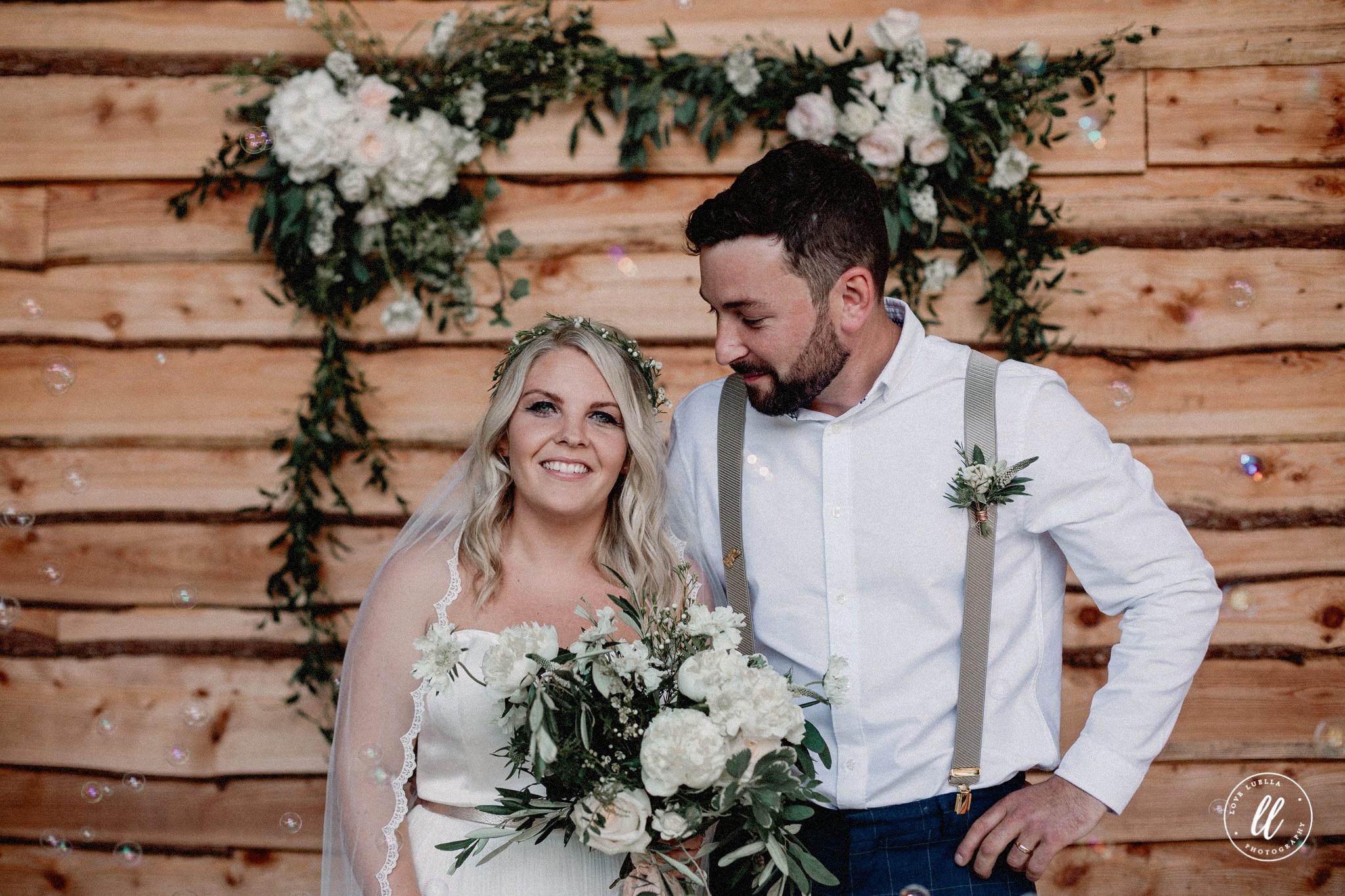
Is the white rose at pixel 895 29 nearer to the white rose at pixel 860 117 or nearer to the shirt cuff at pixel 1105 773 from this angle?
the white rose at pixel 860 117

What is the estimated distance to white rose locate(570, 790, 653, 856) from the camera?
5.29ft

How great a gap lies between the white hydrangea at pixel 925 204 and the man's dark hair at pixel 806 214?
79 cm

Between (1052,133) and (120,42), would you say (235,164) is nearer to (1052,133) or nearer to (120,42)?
(120,42)

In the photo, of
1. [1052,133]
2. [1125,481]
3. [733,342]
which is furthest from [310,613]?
[1052,133]

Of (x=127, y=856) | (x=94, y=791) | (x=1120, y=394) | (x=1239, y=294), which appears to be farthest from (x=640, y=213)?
(x=127, y=856)

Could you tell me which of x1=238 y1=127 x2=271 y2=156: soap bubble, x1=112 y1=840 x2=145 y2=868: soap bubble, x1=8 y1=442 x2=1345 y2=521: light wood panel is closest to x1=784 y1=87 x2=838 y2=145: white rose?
x1=8 y1=442 x2=1345 y2=521: light wood panel

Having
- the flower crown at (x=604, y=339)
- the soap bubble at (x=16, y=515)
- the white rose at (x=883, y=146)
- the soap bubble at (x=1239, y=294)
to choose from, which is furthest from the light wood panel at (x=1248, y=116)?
the soap bubble at (x=16, y=515)

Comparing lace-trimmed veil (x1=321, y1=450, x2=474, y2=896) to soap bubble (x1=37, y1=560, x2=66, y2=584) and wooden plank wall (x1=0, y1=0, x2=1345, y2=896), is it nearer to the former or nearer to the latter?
wooden plank wall (x1=0, y1=0, x2=1345, y2=896)

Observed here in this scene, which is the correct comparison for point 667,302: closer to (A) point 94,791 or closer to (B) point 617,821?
(B) point 617,821

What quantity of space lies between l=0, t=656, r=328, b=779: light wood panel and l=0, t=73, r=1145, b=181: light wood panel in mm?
1652

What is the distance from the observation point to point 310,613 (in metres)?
3.21

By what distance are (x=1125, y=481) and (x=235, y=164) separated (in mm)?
2772

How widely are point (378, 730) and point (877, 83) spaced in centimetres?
225

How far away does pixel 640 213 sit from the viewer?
10.6ft
